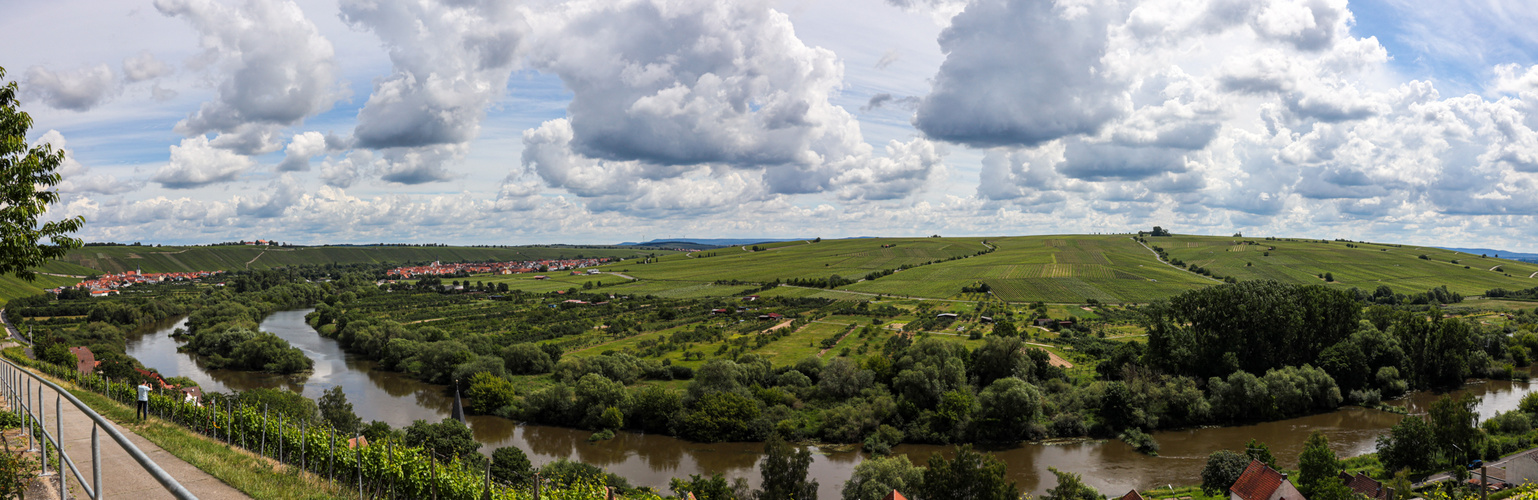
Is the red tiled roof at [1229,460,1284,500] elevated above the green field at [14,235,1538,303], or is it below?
below

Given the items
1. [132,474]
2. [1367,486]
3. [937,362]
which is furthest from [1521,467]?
[132,474]

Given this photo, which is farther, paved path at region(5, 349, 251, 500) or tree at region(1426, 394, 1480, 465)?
tree at region(1426, 394, 1480, 465)

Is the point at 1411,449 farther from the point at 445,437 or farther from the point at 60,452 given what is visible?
the point at 60,452

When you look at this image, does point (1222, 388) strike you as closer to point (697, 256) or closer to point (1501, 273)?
point (1501, 273)

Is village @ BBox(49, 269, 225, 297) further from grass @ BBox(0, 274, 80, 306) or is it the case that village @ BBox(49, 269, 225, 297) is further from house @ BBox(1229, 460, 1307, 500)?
house @ BBox(1229, 460, 1307, 500)

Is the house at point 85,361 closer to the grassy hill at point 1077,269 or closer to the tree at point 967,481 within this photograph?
the tree at point 967,481

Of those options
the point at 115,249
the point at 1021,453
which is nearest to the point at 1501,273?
the point at 1021,453

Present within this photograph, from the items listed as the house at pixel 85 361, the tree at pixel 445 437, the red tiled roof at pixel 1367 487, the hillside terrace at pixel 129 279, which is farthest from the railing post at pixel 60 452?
the hillside terrace at pixel 129 279

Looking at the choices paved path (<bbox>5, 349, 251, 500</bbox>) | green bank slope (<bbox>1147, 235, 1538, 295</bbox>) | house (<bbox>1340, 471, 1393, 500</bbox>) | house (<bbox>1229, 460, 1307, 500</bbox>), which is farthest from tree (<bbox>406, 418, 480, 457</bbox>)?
green bank slope (<bbox>1147, 235, 1538, 295</bbox>)
